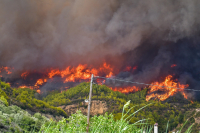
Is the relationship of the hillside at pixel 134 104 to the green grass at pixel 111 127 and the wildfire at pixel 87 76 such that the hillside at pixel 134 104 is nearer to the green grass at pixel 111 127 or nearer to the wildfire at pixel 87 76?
the wildfire at pixel 87 76

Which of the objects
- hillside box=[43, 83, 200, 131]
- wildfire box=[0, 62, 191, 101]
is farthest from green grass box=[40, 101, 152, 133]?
wildfire box=[0, 62, 191, 101]

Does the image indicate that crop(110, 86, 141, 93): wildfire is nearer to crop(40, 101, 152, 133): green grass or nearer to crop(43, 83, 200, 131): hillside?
crop(43, 83, 200, 131): hillside

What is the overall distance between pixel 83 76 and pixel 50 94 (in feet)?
62.0

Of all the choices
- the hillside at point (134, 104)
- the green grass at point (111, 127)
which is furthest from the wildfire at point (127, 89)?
the green grass at point (111, 127)

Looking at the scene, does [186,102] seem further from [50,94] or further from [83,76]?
[50,94]

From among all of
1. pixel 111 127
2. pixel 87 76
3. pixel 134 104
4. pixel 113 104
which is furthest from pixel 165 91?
pixel 111 127

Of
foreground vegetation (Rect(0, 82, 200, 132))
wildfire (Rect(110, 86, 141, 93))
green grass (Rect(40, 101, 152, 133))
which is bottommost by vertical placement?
green grass (Rect(40, 101, 152, 133))

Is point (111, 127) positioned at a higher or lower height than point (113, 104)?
lower

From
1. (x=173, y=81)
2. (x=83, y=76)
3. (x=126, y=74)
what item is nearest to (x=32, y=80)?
(x=83, y=76)

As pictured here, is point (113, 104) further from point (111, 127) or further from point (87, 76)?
point (111, 127)

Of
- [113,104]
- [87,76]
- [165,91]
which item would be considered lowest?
[113,104]

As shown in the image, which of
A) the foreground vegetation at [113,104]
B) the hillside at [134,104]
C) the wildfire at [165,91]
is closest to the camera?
the foreground vegetation at [113,104]

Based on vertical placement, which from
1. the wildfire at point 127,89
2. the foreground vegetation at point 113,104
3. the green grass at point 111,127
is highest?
the wildfire at point 127,89

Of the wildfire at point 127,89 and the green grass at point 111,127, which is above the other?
the wildfire at point 127,89
